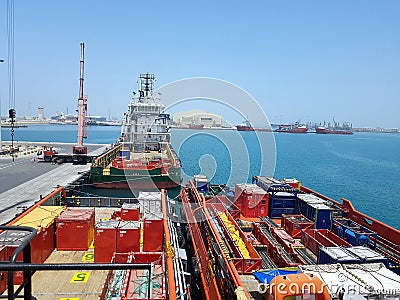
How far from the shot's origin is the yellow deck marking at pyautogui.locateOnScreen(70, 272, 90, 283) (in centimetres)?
907

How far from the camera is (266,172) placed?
145 feet

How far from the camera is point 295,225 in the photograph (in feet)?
47.3

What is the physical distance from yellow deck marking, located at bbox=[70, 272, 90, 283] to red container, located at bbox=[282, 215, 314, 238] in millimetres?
8692

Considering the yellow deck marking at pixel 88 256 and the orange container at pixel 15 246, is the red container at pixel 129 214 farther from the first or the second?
the orange container at pixel 15 246

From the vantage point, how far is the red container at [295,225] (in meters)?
14.3

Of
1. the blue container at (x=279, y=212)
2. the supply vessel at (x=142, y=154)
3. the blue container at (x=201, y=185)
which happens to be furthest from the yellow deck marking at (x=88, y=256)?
the supply vessel at (x=142, y=154)

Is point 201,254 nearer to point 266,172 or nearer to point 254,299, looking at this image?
point 254,299

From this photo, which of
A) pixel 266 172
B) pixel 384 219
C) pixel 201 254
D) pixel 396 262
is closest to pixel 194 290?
pixel 201 254

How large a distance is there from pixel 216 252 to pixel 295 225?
14.1 feet

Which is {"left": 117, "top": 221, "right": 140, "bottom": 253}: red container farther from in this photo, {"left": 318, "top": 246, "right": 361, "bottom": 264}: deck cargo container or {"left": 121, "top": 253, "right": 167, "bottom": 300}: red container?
{"left": 318, "top": 246, "right": 361, "bottom": 264}: deck cargo container

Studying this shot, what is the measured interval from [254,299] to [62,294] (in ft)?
16.5

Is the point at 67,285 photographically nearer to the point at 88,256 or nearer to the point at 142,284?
the point at 88,256

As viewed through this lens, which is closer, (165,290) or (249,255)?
(165,290)

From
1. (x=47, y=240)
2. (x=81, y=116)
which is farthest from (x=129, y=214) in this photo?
(x=81, y=116)
